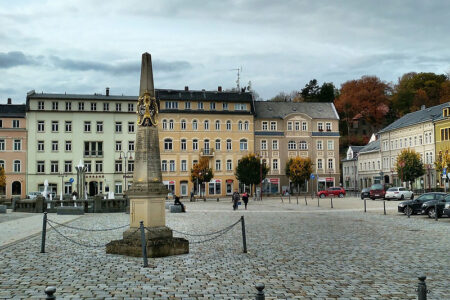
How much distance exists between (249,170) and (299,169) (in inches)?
352

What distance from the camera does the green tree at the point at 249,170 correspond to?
7119cm

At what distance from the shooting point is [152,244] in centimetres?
1373

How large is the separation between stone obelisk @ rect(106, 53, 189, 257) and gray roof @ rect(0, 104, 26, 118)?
63137mm

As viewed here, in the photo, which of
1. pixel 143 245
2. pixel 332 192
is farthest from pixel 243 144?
pixel 143 245

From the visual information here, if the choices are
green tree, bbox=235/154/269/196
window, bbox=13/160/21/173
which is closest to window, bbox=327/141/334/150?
green tree, bbox=235/154/269/196

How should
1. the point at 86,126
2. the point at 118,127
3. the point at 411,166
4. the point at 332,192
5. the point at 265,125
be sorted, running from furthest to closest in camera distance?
the point at 265,125
the point at 118,127
the point at 86,126
the point at 332,192
the point at 411,166

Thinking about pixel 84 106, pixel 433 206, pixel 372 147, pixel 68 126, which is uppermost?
pixel 84 106

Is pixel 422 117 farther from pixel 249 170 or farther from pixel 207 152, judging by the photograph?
pixel 207 152

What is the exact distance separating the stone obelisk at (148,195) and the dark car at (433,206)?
18.5 metres

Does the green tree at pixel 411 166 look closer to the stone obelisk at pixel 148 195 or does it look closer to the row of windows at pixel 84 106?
the row of windows at pixel 84 106

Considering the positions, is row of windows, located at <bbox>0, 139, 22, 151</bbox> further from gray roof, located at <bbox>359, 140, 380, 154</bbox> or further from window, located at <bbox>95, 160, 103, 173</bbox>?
gray roof, located at <bbox>359, 140, 380, 154</bbox>

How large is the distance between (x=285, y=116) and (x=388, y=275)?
231 feet

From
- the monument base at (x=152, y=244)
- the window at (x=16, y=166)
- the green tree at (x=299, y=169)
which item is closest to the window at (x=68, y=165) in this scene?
the window at (x=16, y=166)

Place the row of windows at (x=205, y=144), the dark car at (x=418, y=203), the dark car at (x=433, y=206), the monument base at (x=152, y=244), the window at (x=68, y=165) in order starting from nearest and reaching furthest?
the monument base at (x=152, y=244) < the dark car at (x=433, y=206) < the dark car at (x=418, y=203) < the window at (x=68, y=165) < the row of windows at (x=205, y=144)
